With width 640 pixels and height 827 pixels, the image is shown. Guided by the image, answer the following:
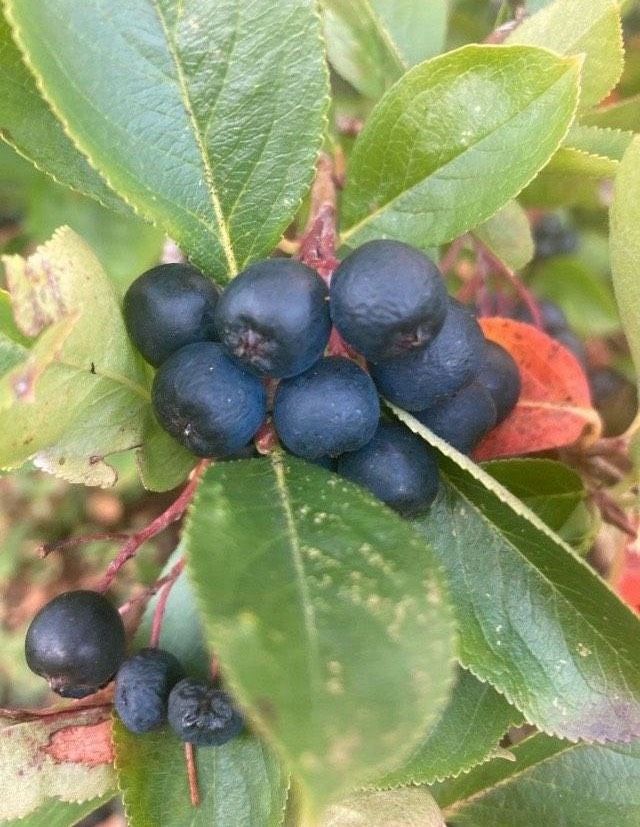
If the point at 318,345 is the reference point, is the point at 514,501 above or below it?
below

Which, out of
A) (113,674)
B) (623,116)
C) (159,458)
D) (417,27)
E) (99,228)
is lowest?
(113,674)

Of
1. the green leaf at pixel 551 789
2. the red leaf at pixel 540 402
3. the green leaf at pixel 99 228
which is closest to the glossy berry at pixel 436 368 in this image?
the red leaf at pixel 540 402

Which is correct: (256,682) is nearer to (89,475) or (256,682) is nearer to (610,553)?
(89,475)

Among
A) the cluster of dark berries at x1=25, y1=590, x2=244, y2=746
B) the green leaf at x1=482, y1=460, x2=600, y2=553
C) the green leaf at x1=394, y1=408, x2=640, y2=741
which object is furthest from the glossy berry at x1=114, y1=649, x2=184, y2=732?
the green leaf at x1=482, y1=460, x2=600, y2=553

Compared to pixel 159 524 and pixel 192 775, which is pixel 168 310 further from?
pixel 192 775

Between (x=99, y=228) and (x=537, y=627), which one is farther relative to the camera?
(x=99, y=228)

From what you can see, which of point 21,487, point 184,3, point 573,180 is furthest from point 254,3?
point 21,487

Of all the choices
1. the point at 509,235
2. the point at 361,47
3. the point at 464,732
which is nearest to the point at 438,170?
the point at 509,235
